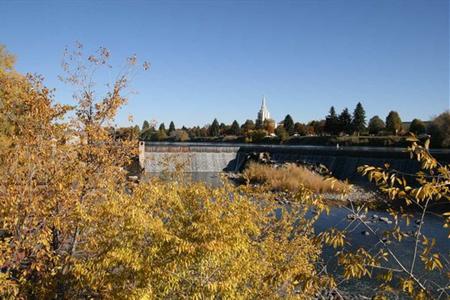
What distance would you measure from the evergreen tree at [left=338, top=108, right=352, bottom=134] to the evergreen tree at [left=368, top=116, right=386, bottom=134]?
290 centimetres

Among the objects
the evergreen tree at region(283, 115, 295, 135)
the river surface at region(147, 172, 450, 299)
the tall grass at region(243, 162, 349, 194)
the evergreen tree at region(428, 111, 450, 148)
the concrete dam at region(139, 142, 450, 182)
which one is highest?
the evergreen tree at region(283, 115, 295, 135)

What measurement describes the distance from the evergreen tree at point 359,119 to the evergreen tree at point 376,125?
1.09 m

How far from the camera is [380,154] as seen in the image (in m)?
31.1

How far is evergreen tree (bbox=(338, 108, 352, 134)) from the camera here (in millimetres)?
58156

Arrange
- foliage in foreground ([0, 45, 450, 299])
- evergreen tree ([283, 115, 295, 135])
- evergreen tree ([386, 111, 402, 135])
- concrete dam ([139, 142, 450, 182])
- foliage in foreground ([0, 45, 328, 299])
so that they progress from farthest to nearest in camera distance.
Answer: evergreen tree ([283, 115, 295, 135])
evergreen tree ([386, 111, 402, 135])
concrete dam ([139, 142, 450, 182])
foliage in foreground ([0, 45, 328, 299])
foliage in foreground ([0, 45, 450, 299])

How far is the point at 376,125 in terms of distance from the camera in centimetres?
5750

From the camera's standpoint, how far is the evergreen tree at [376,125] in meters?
57.1

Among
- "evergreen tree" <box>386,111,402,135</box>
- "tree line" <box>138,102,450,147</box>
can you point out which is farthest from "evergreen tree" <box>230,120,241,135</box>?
"evergreen tree" <box>386,111,402,135</box>

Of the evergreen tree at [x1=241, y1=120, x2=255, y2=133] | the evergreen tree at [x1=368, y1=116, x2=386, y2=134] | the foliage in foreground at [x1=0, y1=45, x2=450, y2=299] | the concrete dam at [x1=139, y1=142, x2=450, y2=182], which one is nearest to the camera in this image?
the foliage in foreground at [x1=0, y1=45, x2=450, y2=299]

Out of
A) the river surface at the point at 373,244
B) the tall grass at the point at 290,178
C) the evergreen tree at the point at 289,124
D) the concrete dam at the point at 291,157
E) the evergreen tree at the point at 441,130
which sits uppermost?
the evergreen tree at the point at 289,124

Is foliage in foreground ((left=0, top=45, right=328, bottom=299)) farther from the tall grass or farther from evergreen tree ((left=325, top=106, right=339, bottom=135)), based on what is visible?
evergreen tree ((left=325, top=106, right=339, bottom=135))

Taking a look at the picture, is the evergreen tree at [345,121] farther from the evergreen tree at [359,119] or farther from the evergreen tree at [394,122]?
the evergreen tree at [394,122]

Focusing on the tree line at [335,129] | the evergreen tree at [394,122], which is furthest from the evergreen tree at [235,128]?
the evergreen tree at [394,122]

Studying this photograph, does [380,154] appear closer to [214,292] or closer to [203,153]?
[203,153]
